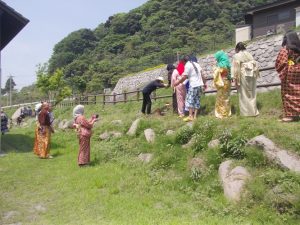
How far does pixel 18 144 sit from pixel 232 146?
10336 millimetres

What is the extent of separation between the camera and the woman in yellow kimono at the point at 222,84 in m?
10.3

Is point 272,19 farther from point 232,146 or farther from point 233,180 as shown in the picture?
point 233,180

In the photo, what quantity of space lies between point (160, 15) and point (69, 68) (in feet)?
55.8

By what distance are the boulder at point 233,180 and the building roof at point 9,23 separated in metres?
9.88

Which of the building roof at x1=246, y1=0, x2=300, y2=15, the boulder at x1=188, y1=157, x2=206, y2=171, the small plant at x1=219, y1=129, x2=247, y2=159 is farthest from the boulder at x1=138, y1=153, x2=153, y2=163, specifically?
the building roof at x1=246, y1=0, x2=300, y2=15

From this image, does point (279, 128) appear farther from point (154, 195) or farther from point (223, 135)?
point (154, 195)

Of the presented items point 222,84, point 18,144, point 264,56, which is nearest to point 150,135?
point 222,84

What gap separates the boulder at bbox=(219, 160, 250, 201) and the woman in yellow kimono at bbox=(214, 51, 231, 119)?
291 centimetres

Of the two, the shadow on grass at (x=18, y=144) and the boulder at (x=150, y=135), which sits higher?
the boulder at (x=150, y=135)

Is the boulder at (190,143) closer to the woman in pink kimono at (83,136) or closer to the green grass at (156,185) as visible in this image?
the green grass at (156,185)

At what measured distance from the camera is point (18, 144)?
15633mm

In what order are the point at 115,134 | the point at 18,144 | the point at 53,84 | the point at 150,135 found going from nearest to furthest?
the point at 150,135 < the point at 115,134 < the point at 18,144 < the point at 53,84

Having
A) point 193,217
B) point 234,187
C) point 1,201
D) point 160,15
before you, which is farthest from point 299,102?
point 160,15

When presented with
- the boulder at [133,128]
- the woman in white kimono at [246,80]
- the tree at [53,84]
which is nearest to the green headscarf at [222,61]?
the woman in white kimono at [246,80]
